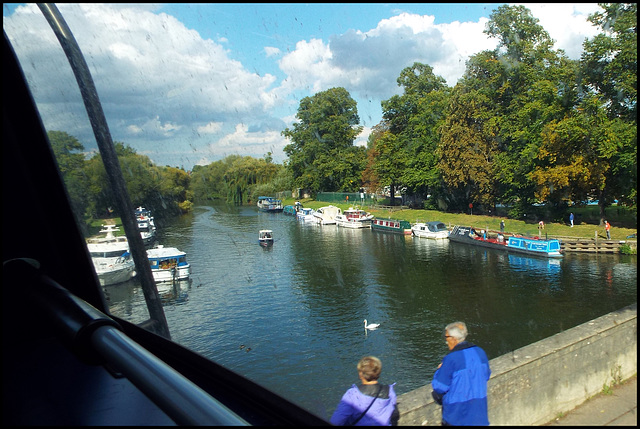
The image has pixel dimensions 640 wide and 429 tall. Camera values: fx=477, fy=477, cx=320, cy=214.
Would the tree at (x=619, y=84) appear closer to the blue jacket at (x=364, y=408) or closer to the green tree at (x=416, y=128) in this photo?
the blue jacket at (x=364, y=408)

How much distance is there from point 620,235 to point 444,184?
8225mm

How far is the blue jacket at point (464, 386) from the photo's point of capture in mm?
1228

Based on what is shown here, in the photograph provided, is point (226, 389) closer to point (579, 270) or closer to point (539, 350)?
point (539, 350)

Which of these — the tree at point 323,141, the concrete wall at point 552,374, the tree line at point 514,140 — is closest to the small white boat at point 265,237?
the tree at point 323,141

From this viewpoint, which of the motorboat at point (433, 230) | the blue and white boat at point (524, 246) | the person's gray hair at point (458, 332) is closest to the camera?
the person's gray hair at point (458, 332)

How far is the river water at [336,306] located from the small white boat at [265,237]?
0.67 feet

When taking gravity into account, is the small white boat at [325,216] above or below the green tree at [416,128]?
below

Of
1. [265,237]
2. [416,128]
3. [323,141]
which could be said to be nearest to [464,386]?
[323,141]

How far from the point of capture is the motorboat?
2348cm

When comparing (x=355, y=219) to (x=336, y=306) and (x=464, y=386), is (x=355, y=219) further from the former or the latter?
(x=464, y=386)

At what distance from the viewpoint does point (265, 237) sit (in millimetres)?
14562

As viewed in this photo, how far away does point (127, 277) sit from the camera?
2.37 metres

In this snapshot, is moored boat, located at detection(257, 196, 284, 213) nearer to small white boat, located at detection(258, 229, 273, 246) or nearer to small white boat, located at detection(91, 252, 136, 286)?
small white boat, located at detection(258, 229, 273, 246)

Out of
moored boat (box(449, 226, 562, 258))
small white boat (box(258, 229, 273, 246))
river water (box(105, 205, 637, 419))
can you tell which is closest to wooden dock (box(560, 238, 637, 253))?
river water (box(105, 205, 637, 419))
